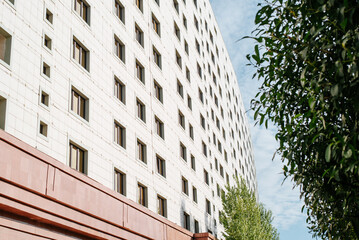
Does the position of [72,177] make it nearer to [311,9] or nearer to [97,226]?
[97,226]

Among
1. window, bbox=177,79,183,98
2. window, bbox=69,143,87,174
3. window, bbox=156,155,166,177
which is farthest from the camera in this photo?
window, bbox=177,79,183,98

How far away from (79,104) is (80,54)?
2441 millimetres

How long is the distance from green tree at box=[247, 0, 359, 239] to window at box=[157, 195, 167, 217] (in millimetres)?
14895

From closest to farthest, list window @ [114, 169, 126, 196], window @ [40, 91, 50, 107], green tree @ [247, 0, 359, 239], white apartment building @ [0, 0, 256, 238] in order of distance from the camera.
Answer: green tree @ [247, 0, 359, 239]
white apartment building @ [0, 0, 256, 238]
window @ [40, 91, 50, 107]
window @ [114, 169, 126, 196]

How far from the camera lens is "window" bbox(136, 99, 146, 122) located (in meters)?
23.3

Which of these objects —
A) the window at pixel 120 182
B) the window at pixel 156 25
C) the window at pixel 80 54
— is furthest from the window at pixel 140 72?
the window at pixel 120 182

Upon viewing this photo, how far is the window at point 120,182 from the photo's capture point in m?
19.0

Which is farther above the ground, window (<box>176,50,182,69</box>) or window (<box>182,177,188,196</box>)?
window (<box>176,50,182,69</box>)

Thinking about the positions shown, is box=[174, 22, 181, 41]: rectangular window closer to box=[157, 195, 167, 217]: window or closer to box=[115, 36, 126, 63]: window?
box=[115, 36, 126, 63]: window

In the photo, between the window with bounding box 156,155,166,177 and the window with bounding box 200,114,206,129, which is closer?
the window with bounding box 156,155,166,177

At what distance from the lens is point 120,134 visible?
20.4 m

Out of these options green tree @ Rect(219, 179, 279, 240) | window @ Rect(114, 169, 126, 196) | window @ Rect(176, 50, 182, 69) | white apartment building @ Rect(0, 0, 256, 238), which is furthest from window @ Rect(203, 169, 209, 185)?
window @ Rect(114, 169, 126, 196)

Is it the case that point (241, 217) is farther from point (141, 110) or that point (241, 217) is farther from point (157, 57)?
point (157, 57)

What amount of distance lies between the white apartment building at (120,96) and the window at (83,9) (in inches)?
2.0
